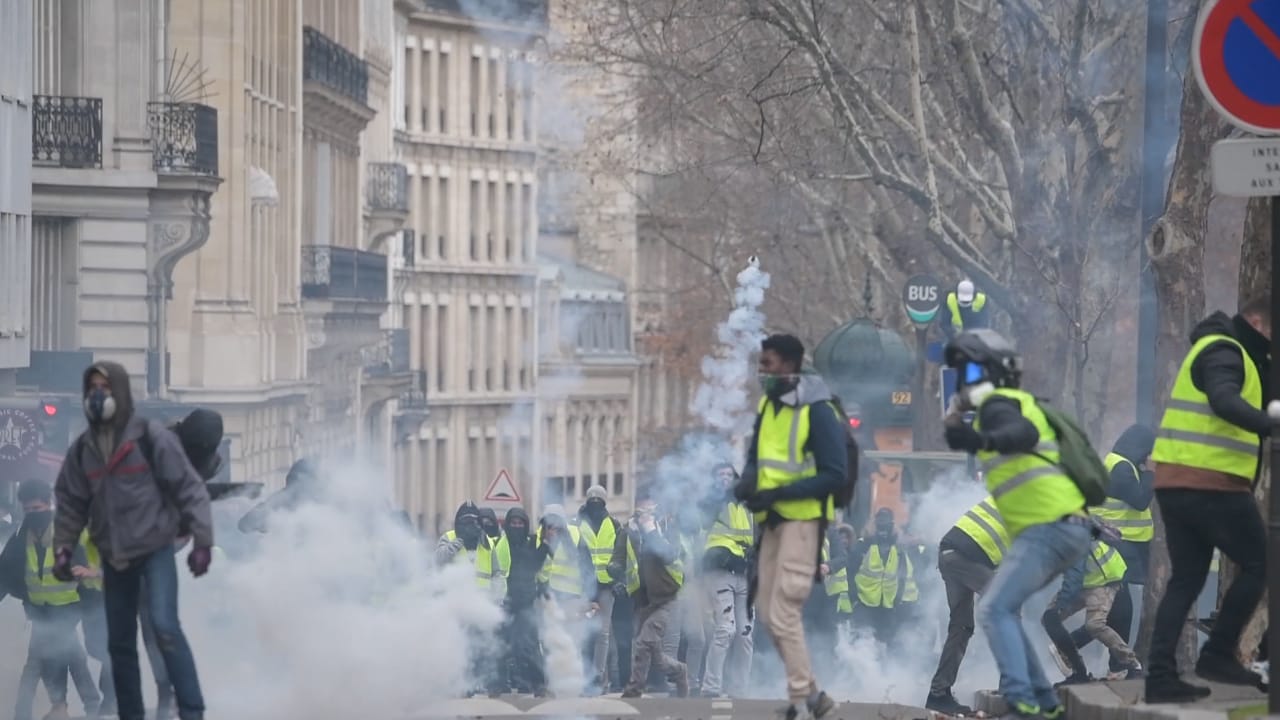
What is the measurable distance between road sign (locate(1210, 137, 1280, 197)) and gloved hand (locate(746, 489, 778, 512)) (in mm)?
2569

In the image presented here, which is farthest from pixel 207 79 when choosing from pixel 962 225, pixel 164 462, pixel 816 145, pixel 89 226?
pixel 164 462

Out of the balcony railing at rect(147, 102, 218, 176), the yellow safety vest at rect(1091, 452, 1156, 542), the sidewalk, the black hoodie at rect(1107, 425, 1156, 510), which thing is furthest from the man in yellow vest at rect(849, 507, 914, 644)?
the balcony railing at rect(147, 102, 218, 176)

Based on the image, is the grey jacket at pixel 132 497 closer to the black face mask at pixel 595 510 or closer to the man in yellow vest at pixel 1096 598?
the man in yellow vest at pixel 1096 598

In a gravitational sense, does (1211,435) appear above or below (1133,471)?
above

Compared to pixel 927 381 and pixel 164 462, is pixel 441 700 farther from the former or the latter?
pixel 927 381

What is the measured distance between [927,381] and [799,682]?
97.0ft

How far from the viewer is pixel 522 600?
73.5ft

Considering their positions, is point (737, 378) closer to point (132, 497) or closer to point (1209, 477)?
point (132, 497)

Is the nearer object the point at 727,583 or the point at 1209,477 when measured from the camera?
the point at 1209,477

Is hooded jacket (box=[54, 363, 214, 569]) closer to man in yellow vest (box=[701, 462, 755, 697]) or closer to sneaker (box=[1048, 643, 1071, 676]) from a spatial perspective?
sneaker (box=[1048, 643, 1071, 676])

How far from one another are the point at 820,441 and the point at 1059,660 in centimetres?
642

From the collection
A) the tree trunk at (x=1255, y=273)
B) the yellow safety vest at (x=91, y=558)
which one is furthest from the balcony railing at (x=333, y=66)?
the tree trunk at (x=1255, y=273)

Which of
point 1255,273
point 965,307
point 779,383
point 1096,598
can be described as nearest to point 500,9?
point 965,307

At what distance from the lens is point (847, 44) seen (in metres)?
36.1
